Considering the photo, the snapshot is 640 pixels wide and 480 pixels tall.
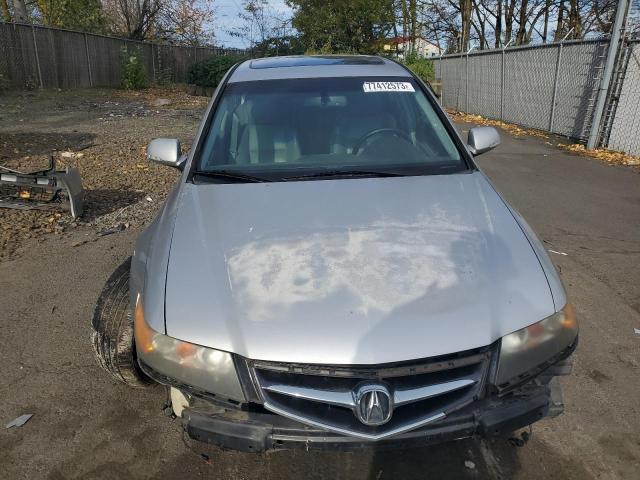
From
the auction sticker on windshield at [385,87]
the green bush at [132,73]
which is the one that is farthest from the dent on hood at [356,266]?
the green bush at [132,73]

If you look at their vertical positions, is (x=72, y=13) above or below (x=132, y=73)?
above

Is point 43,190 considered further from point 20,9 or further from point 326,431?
point 20,9

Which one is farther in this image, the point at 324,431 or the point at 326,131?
the point at 326,131

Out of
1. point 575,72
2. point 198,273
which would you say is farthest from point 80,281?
point 575,72

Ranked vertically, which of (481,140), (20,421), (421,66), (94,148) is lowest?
(20,421)

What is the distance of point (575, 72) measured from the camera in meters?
11.2

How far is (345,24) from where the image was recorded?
22.1 meters

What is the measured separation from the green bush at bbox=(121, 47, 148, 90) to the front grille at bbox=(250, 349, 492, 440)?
21.9m

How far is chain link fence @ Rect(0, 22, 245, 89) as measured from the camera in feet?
55.1

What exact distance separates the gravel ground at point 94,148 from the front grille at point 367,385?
3.88 metres

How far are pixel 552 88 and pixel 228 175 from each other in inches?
454

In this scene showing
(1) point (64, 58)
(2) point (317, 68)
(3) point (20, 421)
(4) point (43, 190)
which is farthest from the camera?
(1) point (64, 58)

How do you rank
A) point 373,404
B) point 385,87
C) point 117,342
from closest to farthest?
point 373,404
point 117,342
point 385,87

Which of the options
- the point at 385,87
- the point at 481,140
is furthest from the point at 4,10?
the point at 481,140
